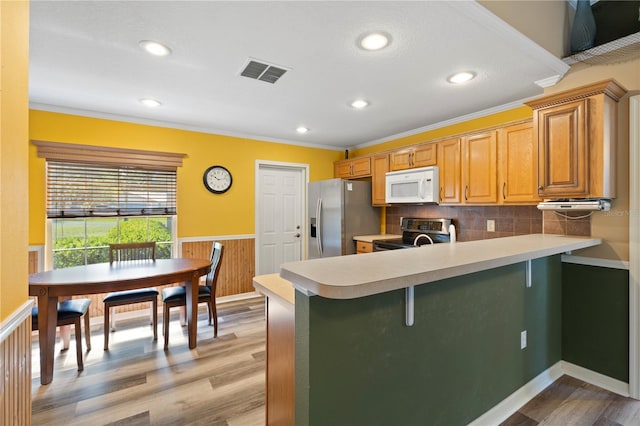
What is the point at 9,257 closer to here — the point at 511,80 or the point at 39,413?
the point at 39,413

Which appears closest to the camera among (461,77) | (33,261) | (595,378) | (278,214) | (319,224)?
(595,378)

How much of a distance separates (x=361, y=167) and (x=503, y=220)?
2.17 m

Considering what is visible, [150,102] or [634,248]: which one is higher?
[150,102]

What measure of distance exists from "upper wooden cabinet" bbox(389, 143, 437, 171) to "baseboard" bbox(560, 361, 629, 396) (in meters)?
2.34

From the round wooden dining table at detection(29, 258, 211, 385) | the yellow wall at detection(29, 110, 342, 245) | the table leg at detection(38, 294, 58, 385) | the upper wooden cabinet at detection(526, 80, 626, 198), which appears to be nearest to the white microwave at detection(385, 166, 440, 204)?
the upper wooden cabinet at detection(526, 80, 626, 198)

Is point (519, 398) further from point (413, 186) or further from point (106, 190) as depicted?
point (106, 190)

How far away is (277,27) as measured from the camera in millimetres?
1832

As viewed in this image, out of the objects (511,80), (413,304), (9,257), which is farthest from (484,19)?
(9,257)

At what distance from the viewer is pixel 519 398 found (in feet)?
6.36

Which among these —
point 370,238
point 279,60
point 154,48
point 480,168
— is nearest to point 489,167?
point 480,168

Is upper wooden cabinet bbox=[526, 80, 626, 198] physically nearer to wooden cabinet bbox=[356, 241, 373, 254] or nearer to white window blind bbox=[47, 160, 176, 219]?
wooden cabinet bbox=[356, 241, 373, 254]

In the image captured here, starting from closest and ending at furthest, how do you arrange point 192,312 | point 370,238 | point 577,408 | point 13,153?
point 13,153 < point 577,408 < point 192,312 < point 370,238

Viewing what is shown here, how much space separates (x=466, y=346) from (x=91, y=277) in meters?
2.88

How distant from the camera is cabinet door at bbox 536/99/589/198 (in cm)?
204
